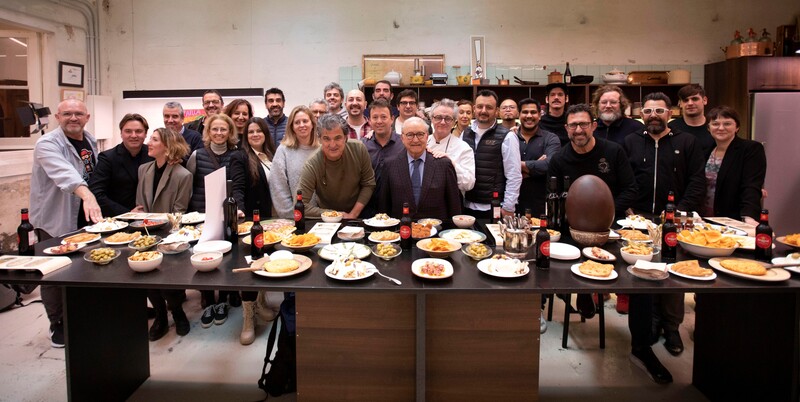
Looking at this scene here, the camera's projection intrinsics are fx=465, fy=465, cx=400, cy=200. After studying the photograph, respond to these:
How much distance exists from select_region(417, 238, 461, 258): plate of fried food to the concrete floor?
1.04 m

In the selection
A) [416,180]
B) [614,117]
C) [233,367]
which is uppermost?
[614,117]

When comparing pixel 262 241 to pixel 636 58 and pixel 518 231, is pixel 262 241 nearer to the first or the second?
pixel 518 231

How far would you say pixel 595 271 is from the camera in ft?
5.90

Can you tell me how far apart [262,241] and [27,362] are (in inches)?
79.8

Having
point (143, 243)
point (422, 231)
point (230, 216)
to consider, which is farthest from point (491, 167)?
point (143, 243)

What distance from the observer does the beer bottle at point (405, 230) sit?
217cm

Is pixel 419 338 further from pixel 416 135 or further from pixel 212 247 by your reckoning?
pixel 416 135

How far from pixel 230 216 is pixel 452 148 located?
5.31 feet

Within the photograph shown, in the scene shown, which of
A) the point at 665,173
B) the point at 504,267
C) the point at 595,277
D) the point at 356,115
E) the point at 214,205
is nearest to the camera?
the point at 595,277

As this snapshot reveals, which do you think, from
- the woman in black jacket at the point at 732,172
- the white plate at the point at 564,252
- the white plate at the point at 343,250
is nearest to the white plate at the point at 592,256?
the white plate at the point at 564,252

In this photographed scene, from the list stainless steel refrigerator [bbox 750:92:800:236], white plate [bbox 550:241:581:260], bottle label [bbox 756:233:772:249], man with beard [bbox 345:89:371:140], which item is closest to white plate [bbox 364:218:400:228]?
white plate [bbox 550:241:581:260]

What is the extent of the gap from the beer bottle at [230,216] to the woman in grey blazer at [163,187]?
1.03 metres

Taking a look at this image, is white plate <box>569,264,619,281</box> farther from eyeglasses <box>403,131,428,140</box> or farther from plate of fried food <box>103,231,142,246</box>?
plate of fried food <box>103,231,142,246</box>

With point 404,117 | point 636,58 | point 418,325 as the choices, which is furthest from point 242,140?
point 636,58
